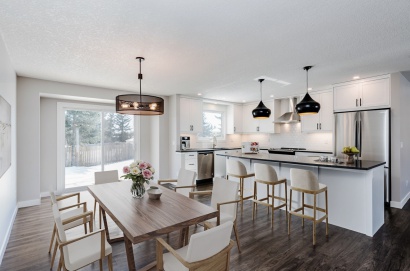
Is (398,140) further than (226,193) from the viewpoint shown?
Yes

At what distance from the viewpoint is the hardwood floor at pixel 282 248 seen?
7.62ft

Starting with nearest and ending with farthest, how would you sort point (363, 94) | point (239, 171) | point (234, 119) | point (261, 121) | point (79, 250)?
point (79, 250) → point (239, 171) → point (363, 94) → point (261, 121) → point (234, 119)

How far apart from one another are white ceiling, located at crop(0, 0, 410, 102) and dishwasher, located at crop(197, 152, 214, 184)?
2.69 metres

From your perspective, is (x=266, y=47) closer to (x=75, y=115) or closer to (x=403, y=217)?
(x=403, y=217)

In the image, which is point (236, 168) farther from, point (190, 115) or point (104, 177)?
point (190, 115)

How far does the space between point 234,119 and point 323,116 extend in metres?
2.83

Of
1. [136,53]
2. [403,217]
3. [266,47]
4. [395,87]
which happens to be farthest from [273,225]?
[395,87]

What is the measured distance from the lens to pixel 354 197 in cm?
310

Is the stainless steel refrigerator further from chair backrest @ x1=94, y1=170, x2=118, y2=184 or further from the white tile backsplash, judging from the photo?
chair backrest @ x1=94, y1=170, x2=118, y2=184

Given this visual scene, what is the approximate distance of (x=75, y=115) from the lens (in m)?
5.38

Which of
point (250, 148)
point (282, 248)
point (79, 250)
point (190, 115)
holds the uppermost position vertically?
point (190, 115)

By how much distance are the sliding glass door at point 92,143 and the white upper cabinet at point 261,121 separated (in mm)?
3913

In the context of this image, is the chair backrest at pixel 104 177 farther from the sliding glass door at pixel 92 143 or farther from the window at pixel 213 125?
the window at pixel 213 125

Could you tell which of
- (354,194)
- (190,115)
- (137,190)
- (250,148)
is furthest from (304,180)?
(190,115)
